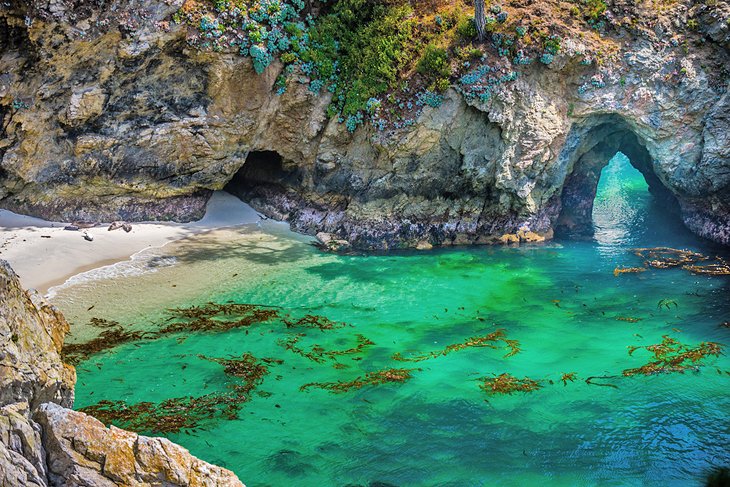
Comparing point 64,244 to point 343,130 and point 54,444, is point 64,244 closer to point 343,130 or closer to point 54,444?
point 343,130

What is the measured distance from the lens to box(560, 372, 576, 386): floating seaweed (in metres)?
12.1

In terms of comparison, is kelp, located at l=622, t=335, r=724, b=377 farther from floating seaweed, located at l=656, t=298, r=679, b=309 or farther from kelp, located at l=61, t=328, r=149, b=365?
kelp, located at l=61, t=328, r=149, b=365

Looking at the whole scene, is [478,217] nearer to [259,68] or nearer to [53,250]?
[259,68]

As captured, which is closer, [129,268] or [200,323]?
[200,323]

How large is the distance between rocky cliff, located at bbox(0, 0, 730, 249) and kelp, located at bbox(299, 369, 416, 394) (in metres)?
10.7

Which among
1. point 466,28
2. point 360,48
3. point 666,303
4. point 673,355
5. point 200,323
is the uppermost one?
point 466,28

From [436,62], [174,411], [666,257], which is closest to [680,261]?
[666,257]

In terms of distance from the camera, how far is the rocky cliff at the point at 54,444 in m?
5.40

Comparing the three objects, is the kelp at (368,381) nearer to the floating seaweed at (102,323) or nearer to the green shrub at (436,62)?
the floating seaweed at (102,323)

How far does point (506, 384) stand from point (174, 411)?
671 centimetres

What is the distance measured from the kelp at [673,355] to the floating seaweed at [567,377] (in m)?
1.13

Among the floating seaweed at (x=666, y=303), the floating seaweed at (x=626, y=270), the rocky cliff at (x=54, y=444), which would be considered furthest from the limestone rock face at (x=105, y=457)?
the floating seaweed at (x=626, y=270)

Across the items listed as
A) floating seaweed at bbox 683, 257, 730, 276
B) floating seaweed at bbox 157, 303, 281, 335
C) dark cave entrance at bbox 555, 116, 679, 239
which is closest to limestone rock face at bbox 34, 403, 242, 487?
floating seaweed at bbox 157, 303, 281, 335

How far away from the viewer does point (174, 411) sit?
10.7 metres
